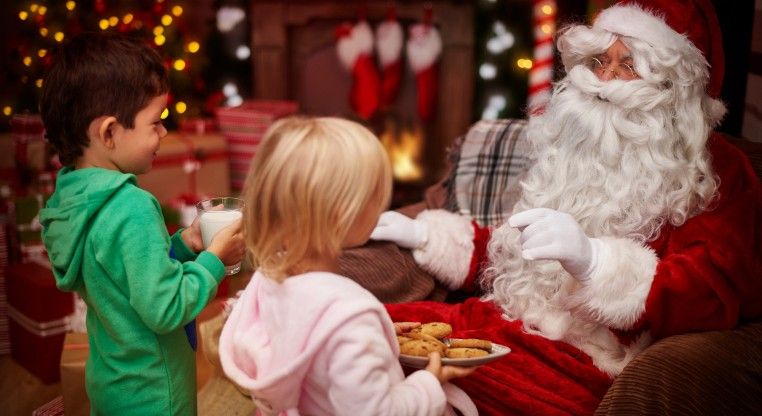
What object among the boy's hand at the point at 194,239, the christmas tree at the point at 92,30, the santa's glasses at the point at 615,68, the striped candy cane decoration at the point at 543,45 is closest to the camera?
the boy's hand at the point at 194,239

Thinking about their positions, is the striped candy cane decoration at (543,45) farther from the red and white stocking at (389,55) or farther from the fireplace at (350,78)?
the red and white stocking at (389,55)

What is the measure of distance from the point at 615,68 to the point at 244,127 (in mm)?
2955

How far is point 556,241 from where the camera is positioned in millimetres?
1487

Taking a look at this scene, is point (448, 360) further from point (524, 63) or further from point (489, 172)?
point (524, 63)

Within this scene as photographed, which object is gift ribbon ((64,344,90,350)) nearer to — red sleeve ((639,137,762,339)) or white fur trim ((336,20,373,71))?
red sleeve ((639,137,762,339))

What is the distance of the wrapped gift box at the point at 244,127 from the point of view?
14.2 ft

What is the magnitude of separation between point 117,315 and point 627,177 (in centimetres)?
120

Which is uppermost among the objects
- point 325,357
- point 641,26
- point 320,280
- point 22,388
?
point 641,26

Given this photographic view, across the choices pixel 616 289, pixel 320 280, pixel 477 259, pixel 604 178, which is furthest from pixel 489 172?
pixel 320 280

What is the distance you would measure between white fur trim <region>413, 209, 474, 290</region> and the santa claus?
0.57 feet

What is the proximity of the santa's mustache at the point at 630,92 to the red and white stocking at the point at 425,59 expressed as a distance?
2942 mm

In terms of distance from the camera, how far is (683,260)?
63.1 inches

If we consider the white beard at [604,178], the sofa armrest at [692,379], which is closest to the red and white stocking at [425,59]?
the white beard at [604,178]

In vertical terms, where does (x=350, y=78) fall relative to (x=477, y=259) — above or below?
above
